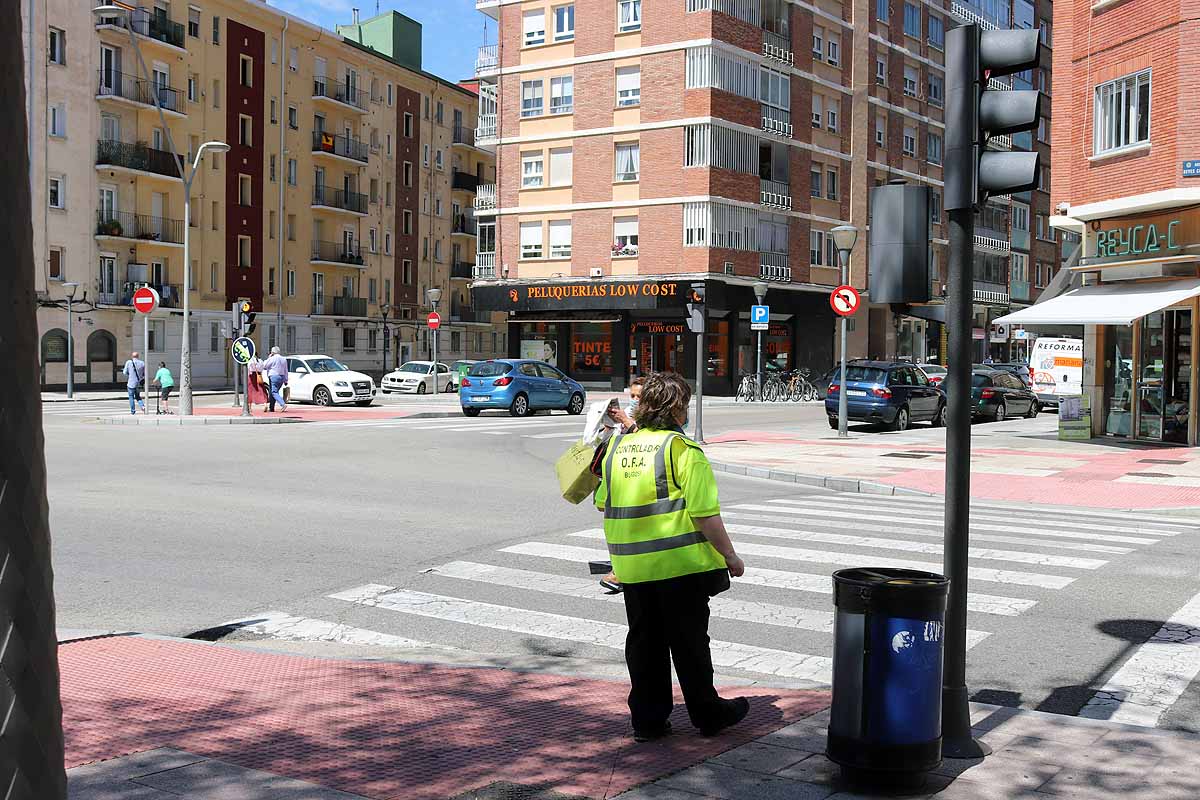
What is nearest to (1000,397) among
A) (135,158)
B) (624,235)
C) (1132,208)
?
(1132,208)

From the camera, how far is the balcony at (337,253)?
6272 cm

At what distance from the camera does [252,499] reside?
13.2m

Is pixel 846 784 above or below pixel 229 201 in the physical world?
below

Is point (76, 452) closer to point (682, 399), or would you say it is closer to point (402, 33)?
point (682, 399)

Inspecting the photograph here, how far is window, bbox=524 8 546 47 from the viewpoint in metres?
50.8

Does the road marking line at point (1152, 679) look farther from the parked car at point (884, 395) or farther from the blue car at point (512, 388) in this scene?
the blue car at point (512, 388)

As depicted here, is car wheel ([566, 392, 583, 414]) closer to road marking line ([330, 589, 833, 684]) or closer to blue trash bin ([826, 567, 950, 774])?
road marking line ([330, 589, 833, 684])

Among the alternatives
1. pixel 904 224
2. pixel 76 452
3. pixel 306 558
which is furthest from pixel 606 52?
Result: pixel 904 224

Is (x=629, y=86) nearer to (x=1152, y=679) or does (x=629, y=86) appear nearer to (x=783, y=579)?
(x=783, y=579)

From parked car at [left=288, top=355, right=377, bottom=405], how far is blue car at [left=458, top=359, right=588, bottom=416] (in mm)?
6003

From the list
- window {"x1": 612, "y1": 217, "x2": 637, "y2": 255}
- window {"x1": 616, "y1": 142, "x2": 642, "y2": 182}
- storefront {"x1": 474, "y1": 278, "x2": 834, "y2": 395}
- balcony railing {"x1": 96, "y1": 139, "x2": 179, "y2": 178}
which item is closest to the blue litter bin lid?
storefront {"x1": 474, "y1": 278, "x2": 834, "y2": 395}

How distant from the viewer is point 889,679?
4312 mm

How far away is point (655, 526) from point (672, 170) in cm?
4354

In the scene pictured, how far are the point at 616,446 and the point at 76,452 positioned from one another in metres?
15.6
